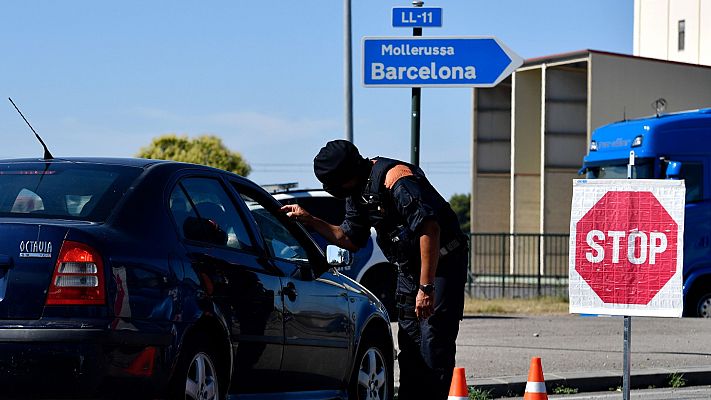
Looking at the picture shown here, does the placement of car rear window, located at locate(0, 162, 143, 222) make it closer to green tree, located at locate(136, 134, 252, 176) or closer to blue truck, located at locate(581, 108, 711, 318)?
blue truck, located at locate(581, 108, 711, 318)

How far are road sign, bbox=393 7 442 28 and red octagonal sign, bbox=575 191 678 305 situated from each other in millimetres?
4612

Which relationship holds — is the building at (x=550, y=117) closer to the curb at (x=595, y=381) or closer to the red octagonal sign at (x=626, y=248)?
the curb at (x=595, y=381)

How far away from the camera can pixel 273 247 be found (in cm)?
757

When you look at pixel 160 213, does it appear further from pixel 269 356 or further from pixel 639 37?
pixel 639 37

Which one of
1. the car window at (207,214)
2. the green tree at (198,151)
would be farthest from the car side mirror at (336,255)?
the green tree at (198,151)

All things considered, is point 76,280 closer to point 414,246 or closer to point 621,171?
point 414,246

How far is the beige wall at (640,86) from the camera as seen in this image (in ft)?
122

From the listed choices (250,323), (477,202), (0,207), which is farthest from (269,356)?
(477,202)

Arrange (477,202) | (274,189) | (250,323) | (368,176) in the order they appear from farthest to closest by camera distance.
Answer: (477,202) → (274,189) → (368,176) → (250,323)

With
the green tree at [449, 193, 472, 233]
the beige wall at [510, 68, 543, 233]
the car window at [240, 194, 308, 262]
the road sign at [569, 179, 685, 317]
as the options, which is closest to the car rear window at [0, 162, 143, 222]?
the car window at [240, 194, 308, 262]

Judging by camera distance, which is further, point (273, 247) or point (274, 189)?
point (274, 189)

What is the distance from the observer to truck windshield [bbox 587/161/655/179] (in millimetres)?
20406

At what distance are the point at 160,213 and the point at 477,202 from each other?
36.8 meters

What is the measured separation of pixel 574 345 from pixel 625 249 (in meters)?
5.88
